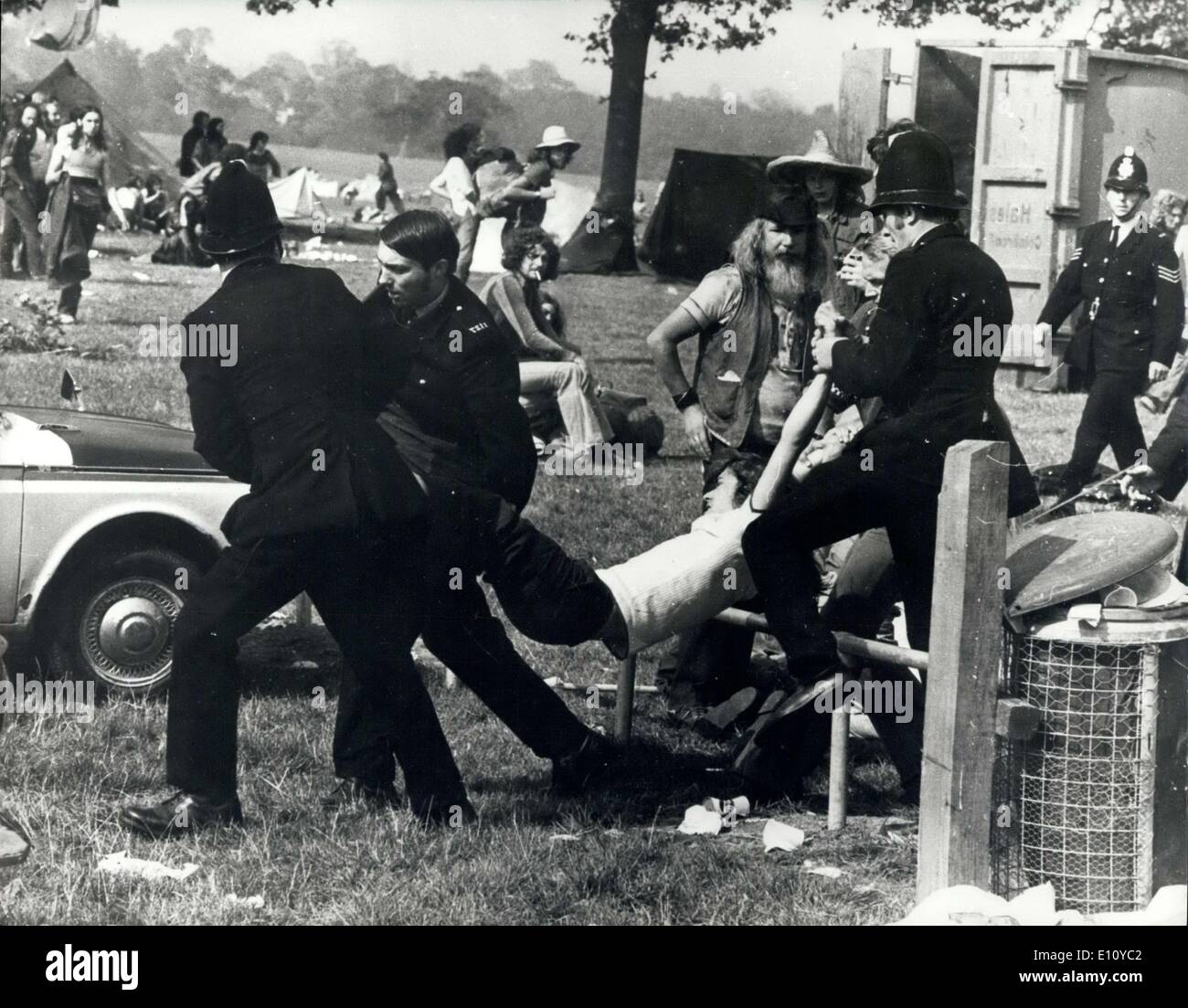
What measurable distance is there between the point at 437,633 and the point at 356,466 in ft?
2.29

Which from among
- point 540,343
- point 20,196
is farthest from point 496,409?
point 20,196

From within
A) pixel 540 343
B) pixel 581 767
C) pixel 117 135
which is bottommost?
pixel 581 767

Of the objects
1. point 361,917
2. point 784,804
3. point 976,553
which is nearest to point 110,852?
point 361,917

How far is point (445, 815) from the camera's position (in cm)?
460

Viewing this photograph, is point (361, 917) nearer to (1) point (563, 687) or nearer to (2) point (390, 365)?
(2) point (390, 365)

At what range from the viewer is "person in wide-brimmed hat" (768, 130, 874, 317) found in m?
5.43

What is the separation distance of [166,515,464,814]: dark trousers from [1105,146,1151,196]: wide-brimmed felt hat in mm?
4182

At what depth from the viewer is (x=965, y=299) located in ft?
14.6

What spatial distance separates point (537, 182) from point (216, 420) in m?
3.10

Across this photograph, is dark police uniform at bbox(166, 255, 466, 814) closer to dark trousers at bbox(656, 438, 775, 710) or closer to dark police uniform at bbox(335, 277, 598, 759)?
dark police uniform at bbox(335, 277, 598, 759)

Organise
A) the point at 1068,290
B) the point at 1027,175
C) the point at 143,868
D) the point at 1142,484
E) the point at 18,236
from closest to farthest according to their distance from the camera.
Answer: the point at 143,868 → the point at 1142,484 → the point at 18,236 → the point at 1068,290 → the point at 1027,175

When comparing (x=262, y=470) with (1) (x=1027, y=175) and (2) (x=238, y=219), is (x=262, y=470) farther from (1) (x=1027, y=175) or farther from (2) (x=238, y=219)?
(1) (x=1027, y=175)

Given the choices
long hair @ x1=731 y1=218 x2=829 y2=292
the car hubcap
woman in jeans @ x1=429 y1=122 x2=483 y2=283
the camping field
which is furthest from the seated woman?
the car hubcap

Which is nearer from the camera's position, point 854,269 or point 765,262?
point 854,269
